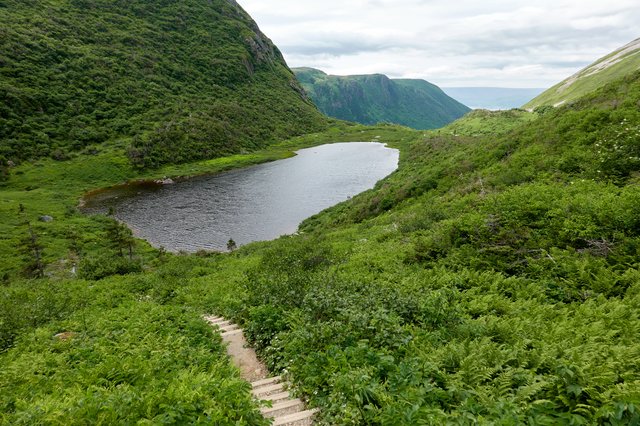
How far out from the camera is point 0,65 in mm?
95188

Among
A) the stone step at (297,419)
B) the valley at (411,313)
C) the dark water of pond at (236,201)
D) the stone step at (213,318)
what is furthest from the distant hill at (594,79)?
the stone step at (297,419)

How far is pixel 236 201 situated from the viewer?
6925 cm

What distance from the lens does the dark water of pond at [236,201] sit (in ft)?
176

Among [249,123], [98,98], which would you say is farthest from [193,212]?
[249,123]

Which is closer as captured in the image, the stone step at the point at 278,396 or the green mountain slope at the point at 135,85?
the stone step at the point at 278,396

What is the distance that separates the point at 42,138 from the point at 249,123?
234ft

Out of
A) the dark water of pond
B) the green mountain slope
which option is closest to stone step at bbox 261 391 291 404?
the dark water of pond

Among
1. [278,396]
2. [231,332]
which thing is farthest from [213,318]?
[278,396]

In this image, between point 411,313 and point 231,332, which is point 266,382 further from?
point 411,313

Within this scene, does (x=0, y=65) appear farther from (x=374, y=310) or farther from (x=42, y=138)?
(x=374, y=310)

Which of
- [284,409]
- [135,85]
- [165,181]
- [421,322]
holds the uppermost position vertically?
[135,85]

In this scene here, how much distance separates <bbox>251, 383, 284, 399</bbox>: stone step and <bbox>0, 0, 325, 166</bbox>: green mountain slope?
95764mm

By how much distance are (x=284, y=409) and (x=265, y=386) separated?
149 centimetres

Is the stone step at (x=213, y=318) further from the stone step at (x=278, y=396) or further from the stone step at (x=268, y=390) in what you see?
the stone step at (x=278, y=396)
